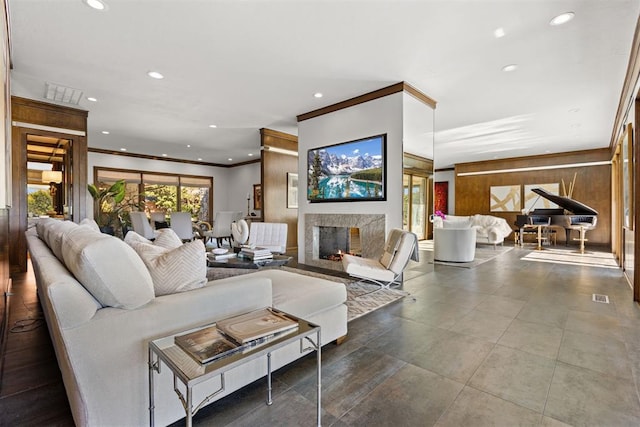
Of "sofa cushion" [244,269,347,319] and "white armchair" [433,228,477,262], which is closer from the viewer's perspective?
"sofa cushion" [244,269,347,319]

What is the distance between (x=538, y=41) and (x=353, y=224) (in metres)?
3.21

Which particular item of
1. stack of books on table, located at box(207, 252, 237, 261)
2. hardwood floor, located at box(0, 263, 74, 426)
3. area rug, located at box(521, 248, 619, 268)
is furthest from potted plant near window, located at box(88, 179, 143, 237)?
area rug, located at box(521, 248, 619, 268)

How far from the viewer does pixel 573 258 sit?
6.42 meters

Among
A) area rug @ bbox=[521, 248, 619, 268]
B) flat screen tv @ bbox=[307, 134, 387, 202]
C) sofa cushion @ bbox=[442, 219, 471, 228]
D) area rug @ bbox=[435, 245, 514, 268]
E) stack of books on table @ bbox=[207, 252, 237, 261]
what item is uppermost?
flat screen tv @ bbox=[307, 134, 387, 202]

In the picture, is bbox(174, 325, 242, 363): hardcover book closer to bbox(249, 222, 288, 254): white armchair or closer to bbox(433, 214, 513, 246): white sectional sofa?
bbox(249, 222, 288, 254): white armchair

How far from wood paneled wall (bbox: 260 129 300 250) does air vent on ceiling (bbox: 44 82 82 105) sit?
3.24 meters

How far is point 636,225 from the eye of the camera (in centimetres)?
335

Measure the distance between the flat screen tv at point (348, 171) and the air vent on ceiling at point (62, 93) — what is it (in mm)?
3733

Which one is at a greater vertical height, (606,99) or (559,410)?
(606,99)

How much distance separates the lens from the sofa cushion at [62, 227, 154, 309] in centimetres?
128

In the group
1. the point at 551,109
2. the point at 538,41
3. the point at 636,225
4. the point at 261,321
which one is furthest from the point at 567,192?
the point at 261,321

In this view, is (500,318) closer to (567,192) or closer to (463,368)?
(463,368)

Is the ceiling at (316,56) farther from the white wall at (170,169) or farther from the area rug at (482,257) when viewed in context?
the white wall at (170,169)

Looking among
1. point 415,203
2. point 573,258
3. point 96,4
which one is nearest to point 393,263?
point 415,203
